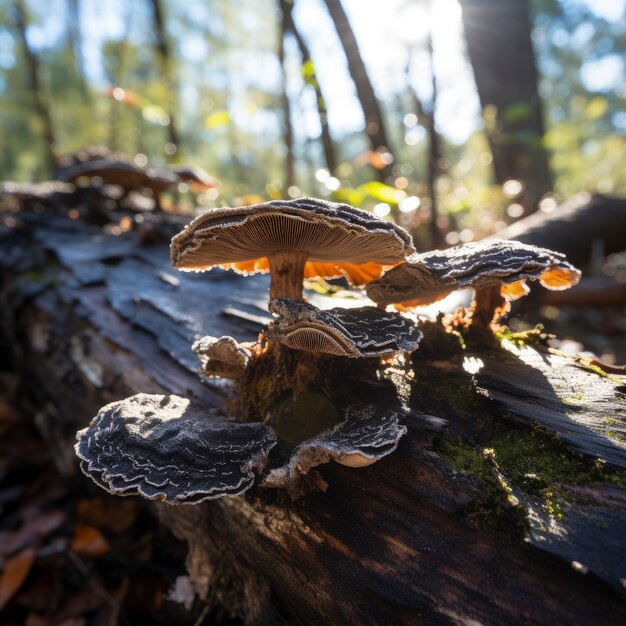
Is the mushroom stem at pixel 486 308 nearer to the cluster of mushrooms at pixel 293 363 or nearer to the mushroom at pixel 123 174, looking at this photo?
the cluster of mushrooms at pixel 293 363

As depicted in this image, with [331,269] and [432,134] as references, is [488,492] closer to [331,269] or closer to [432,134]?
[331,269]

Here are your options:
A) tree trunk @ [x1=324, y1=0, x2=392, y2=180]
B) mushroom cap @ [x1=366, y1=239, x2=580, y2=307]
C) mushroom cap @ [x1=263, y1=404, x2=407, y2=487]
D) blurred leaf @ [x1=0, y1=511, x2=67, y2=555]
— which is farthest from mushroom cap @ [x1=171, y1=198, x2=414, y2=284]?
tree trunk @ [x1=324, y1=0, x2=392, y2=180]

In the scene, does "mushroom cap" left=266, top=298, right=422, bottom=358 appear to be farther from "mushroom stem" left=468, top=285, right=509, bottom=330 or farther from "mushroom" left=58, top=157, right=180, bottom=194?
"mushroom" left=58, top=157, right=180, bottom=194

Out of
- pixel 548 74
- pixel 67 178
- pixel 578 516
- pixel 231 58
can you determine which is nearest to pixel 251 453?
pixel 578 516

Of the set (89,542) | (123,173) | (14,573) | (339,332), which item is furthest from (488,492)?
(123,173)

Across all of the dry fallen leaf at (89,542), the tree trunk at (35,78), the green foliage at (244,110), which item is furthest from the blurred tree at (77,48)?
the dry fallen leaf at (89,542)

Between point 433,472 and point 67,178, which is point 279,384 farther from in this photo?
point 67,178

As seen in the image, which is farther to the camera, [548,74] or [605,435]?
[548,74]
